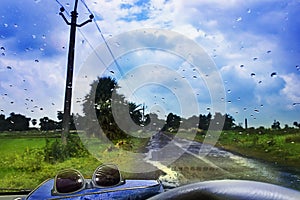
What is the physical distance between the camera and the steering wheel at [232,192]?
0.59 m

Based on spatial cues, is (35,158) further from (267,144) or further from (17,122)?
(267,144)

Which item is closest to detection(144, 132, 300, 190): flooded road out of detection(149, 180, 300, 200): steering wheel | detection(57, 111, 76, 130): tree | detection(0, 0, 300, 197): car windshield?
detection(0, 0, 300, 197): car windshield

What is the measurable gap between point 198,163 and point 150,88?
541mm

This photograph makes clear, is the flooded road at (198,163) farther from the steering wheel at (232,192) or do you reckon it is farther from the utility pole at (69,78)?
the steering wheel at (232,192)

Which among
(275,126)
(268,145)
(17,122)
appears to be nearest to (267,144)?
(268,145)

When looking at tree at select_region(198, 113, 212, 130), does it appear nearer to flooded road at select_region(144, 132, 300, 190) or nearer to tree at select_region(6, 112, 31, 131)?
flooded road at select_region(144, 132, 300, 190)

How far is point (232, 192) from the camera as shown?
25.0 inches

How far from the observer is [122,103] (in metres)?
2.33

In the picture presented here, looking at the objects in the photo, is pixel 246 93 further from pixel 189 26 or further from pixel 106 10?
pixel 106 10

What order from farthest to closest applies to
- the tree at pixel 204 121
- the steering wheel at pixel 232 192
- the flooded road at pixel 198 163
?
the tree at pixel 204 121, the flooded road at pixel 198 163, the steering wheel at pixel 232 192

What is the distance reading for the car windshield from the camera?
2191 mm

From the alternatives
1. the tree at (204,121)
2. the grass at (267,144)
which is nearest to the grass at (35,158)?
the tree at (204,121)

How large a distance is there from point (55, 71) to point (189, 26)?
0.87 meters

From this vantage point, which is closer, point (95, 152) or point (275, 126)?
point (275, 126)
